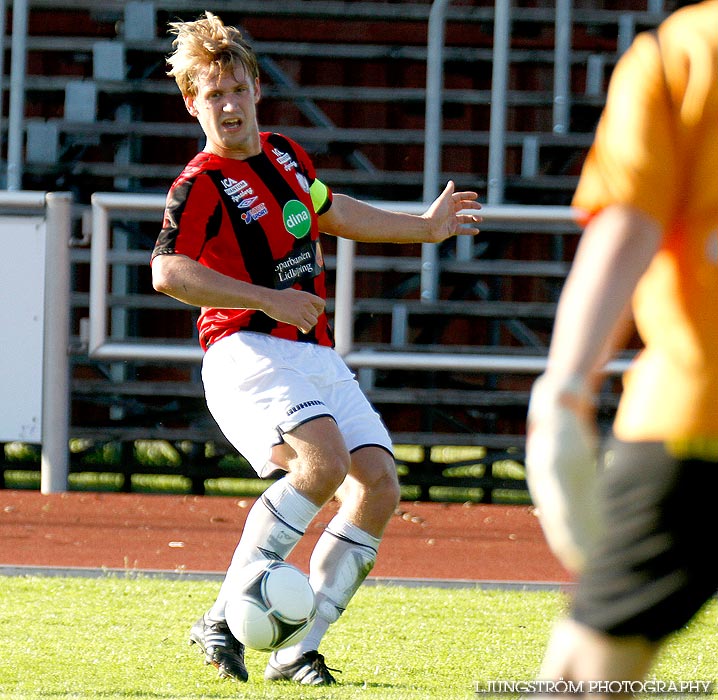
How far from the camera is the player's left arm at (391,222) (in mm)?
4898

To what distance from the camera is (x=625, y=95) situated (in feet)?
6.66

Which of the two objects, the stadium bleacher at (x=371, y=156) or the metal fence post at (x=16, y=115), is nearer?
the stadium bleacher at (x=371, y=156)

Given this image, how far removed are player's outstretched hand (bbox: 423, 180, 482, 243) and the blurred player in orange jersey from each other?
2766 mm

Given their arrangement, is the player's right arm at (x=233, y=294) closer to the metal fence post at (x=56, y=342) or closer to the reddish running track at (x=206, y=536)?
the reddish running track at (x=206, y=536)

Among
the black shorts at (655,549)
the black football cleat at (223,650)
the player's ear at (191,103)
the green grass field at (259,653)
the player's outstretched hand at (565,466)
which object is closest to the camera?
the player's outstretched hand at (565,466)

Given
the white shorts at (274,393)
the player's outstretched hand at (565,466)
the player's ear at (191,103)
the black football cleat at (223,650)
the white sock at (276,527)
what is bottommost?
the black football cleat at (223,650)

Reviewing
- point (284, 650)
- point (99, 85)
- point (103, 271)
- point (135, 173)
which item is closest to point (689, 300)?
point (284, 650)

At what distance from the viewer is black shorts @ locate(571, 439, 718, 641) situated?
6.63 feet

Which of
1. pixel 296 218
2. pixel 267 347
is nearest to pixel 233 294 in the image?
pixel 267 347

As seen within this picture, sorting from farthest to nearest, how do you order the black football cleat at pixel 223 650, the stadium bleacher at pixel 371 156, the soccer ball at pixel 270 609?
the stadium bleacher at pixel 371 156, the black football cleat at pixel 223 650, the soccer ball at pixel 270 609

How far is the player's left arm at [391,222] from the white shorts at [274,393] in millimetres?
506

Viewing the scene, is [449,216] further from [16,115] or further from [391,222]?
A: [16,115]

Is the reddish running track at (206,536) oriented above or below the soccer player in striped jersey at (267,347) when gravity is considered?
below

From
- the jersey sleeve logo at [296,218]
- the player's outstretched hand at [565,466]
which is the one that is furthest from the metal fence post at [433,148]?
the player's outstretched hand at [565,466]
